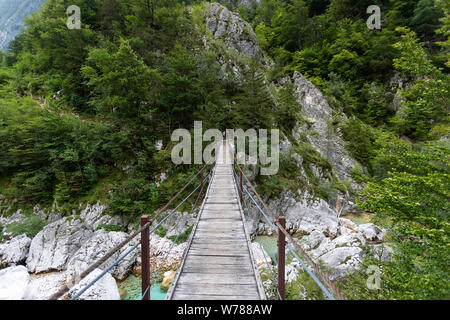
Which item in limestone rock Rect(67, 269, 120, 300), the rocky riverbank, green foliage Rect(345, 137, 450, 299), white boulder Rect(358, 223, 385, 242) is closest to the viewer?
green foliage Rect(345, 137, 450, 299)

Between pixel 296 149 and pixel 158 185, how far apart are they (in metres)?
9.95

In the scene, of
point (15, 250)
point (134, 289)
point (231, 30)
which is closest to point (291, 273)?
point (134, 289)

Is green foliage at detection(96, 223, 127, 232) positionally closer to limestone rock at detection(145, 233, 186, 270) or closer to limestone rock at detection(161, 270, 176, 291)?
limestone rock at detection(145, 233, 186, 270)

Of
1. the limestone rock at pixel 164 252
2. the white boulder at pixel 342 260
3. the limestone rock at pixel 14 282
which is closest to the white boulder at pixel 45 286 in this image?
the limestone rock at pixel 14 282

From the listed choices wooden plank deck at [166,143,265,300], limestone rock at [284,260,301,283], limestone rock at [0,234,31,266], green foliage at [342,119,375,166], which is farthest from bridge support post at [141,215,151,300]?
green foliage at [342,119,375,166]

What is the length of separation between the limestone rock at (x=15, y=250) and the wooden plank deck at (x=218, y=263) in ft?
35.2

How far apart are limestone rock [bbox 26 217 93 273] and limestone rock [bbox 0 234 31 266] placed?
1.85ft

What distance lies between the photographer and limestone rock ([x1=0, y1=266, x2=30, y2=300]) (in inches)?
267

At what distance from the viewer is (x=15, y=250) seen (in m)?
8.56

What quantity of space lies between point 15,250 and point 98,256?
15.8 feet

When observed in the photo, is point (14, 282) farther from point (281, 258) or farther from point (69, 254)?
point (281, 258)

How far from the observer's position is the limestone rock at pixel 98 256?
7.38 m

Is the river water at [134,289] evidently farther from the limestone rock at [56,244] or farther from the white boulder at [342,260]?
the white boulder at [342,260]
